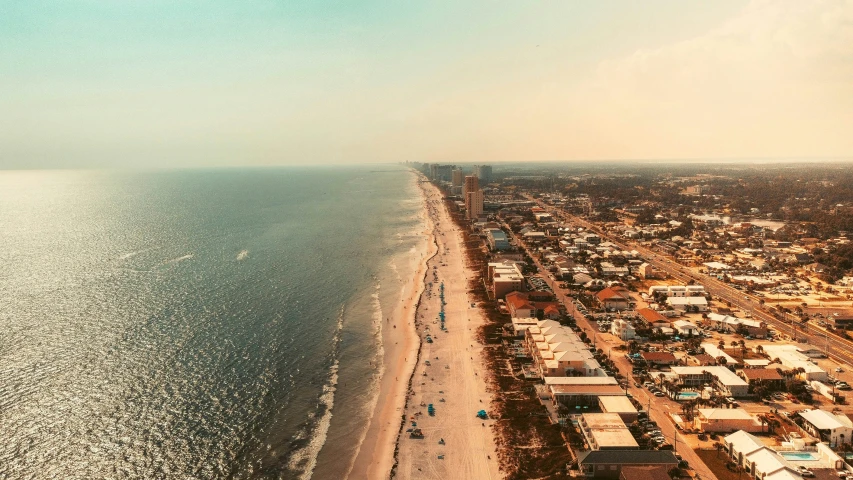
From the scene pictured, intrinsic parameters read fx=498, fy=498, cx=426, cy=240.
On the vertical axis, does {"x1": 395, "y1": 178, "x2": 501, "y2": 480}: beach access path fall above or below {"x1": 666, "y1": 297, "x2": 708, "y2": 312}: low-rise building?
below

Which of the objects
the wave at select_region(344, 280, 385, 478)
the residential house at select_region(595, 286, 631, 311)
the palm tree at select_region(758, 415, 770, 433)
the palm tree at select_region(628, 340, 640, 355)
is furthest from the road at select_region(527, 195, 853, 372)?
the wave at select_region(344, 280, 385, 478)

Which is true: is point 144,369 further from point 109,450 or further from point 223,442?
point 223,442

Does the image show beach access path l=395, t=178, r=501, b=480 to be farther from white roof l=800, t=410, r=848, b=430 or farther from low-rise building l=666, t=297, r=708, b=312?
low-rise building l=666, t=297, r=708, b=312

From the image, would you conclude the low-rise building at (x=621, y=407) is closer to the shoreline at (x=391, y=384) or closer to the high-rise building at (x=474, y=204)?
the shoreline at (x=391, y=384)

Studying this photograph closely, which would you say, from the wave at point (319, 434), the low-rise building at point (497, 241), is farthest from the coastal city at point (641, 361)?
the wave at point (319, 434)

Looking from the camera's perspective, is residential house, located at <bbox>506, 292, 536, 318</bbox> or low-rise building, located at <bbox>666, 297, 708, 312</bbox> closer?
residential house, located at <bbox>506, 292, 536, 318</bbox>

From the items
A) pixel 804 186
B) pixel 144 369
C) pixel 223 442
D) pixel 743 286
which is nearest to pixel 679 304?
pixel 743 286

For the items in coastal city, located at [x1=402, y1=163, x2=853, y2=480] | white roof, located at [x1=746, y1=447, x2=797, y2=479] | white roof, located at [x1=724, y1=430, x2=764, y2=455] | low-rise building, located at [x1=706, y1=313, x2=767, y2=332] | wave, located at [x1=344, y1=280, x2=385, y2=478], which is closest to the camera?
white roof, located at [x1=746, y1=447, x2=797, y2=479]

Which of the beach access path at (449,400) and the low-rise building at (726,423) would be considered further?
the low-rise building at (726,423)
